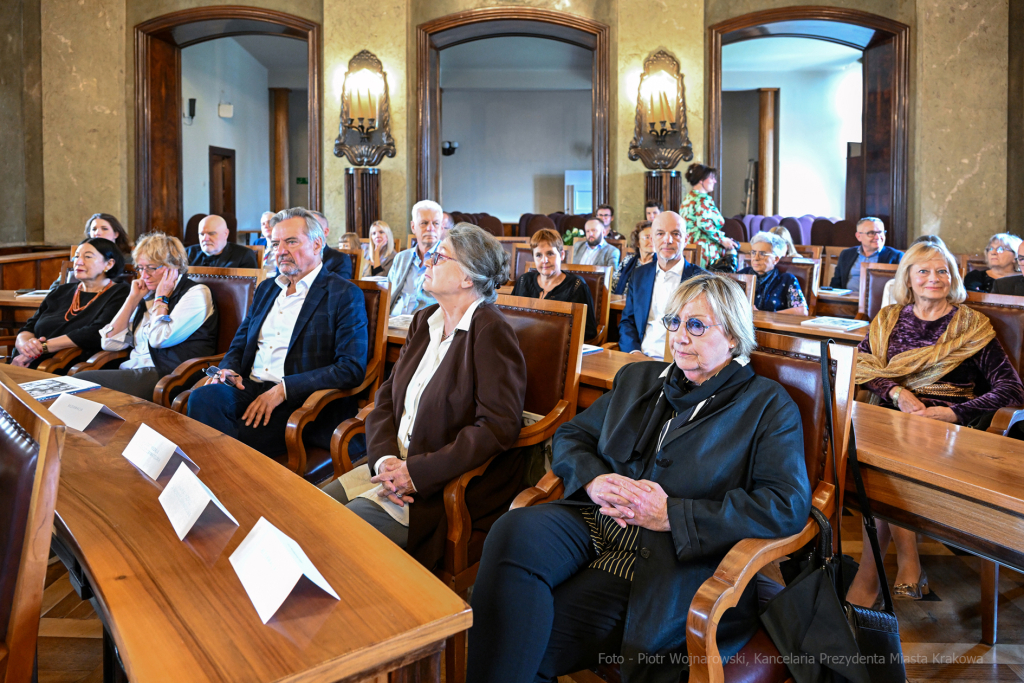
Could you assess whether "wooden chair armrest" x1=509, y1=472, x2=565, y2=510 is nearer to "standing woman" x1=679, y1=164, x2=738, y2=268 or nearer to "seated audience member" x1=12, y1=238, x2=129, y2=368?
"seated audience member" x1=12, y1=238, x2=129, y2=368

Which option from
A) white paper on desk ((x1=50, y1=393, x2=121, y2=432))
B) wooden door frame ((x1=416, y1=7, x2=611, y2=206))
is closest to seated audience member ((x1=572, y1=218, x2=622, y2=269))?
wooden door frame ((x1=416, y1=7, x2=611, y2=206))

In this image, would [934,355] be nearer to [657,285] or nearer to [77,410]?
[657,285]

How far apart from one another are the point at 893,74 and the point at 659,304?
21.0 ft

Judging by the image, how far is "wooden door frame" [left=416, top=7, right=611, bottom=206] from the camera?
8.30 metres

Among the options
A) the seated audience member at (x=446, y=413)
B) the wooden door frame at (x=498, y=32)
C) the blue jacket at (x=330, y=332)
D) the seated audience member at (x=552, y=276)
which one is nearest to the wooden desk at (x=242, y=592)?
the seated audience member at (x=446, y=413)

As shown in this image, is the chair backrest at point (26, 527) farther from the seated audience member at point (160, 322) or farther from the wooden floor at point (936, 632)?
the seated audience member at point (160, 322)

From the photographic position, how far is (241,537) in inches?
48.6

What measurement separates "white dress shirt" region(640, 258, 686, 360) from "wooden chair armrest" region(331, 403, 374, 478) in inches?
68.0

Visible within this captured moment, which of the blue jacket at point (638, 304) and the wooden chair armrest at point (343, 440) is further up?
the blue jacket at point (638, 304)

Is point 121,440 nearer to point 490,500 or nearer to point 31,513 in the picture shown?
point 31,513

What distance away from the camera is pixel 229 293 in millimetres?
3438

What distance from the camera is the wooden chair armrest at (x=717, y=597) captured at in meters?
1.32

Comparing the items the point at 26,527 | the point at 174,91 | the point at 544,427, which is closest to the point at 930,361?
the point at 544,427

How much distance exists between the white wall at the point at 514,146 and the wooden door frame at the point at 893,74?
7.12 m
